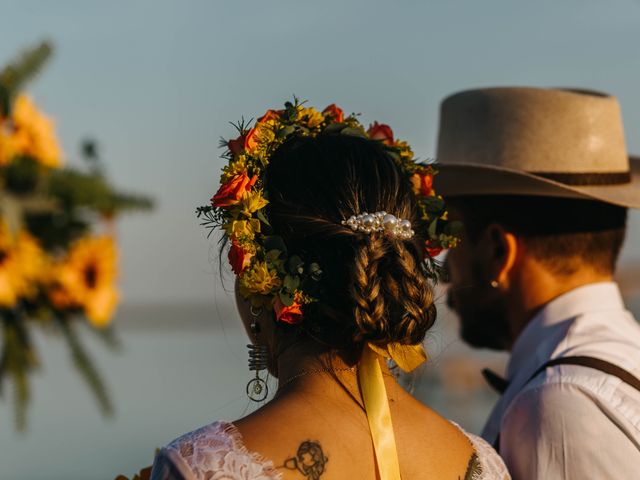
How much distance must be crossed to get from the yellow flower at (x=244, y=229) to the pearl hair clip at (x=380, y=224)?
238mm

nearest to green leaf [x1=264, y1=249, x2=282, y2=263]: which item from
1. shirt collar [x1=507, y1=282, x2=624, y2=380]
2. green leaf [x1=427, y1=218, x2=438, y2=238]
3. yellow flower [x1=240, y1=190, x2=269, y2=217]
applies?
yellow flower [x1=240, y1=190, x2=269, y2=217]

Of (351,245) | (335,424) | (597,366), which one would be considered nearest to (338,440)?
(335,424)

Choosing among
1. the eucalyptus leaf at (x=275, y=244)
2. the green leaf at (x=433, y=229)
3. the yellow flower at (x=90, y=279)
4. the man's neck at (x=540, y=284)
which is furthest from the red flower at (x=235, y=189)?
the yellow flower at (x=90, y=279)

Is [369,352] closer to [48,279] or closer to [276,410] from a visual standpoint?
[276,410]

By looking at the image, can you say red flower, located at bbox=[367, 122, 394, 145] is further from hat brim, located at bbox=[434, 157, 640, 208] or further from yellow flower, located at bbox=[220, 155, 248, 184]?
hat brim, located at bbox=[434, 157, 640, 208]

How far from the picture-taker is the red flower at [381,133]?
252 centimetres

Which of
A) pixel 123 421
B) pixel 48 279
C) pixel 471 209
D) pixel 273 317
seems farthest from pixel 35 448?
pixel 273 317

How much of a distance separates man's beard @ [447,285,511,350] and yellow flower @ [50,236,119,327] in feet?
5.14

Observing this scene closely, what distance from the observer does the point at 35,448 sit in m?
12.0

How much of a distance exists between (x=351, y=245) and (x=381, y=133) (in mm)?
643

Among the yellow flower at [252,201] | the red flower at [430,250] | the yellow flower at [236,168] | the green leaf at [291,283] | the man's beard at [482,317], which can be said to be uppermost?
the yellow flower at [236,168]

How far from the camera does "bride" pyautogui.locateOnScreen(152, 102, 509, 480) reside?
1.87m

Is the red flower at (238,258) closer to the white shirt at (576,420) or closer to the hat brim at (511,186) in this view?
the white shirt at (576,420)

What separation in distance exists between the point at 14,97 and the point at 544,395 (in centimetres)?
226
